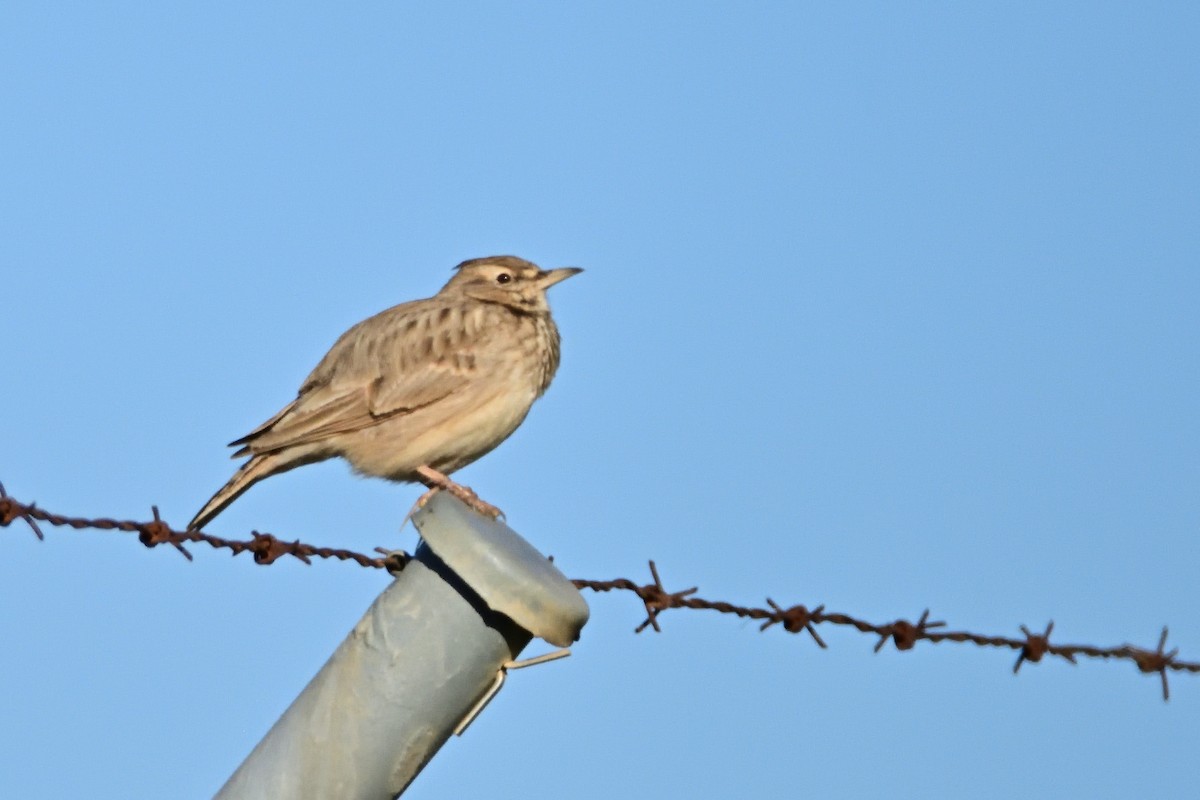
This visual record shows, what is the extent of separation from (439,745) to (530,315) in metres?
6.02

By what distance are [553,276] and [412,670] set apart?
6475 millimetres

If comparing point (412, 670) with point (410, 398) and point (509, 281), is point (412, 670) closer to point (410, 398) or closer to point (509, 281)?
point (410, 398)

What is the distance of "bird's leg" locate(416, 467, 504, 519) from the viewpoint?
7.50 metres

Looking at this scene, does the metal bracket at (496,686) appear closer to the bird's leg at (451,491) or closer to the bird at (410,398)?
the bird's leg at (451,491)

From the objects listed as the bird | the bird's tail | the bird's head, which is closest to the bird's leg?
the bird

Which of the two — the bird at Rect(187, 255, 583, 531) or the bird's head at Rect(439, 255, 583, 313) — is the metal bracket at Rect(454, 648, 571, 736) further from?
the bird's head at Rect(439, 255, 583, 313)

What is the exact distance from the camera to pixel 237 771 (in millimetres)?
4996

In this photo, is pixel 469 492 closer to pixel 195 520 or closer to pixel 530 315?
pixel 195 520

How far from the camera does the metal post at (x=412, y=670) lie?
16.3 ft

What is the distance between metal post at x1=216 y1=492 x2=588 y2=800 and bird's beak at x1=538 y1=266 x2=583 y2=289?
20.4ft

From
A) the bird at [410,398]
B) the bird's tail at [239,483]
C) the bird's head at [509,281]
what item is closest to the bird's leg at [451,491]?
the bird at [410,398]

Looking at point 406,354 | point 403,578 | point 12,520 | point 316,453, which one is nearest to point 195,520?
point 316,453

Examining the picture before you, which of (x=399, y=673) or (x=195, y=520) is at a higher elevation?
(x=195, y=520)

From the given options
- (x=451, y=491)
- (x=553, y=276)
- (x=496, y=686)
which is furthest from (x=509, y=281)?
(x=496, y=686)
